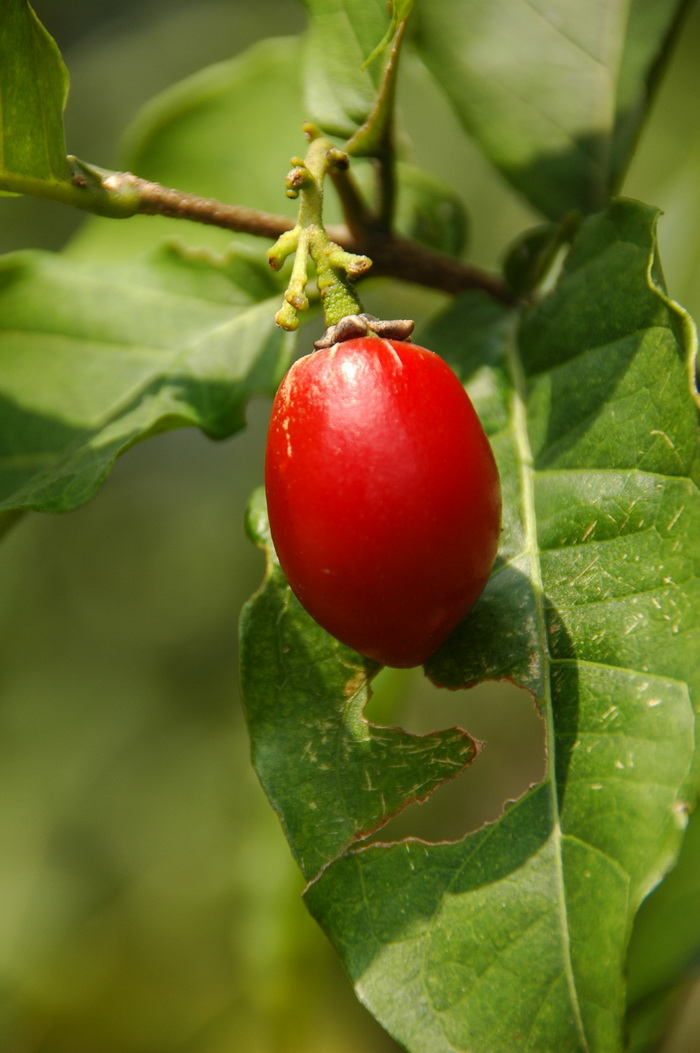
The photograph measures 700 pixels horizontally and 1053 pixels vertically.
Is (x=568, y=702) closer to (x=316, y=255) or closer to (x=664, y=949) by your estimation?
(x=316, y=255)

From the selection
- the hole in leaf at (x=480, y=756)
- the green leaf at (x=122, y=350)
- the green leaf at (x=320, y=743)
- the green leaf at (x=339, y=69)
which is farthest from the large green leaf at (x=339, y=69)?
the hole in leaf at (x=480, y=756)

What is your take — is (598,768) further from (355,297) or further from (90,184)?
(90,184)

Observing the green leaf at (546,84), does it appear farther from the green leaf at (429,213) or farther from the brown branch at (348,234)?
the brown branch at (348,234)

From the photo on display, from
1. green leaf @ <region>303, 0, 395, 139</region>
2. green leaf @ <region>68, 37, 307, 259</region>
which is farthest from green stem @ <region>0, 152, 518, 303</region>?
green leaf @ <region>68, 37, 307, 259</region>

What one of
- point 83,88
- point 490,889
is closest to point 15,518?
point 490,889

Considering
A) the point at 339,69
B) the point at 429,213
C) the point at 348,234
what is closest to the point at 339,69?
the point at 339,69
